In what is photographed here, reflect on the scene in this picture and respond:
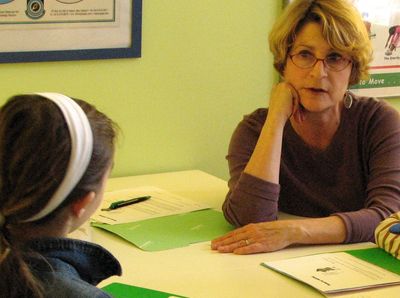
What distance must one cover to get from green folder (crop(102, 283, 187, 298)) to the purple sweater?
0.52 meters

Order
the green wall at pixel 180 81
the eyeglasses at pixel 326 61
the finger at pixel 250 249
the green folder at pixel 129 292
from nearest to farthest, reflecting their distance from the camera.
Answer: the green folder at pixel 129 292, the finger at pixel 250 249, the eyeglasses at pixel 326 61, the green wall at pixel 180 81

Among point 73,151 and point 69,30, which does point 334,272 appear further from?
point 69,30

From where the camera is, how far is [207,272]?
65.8 inches

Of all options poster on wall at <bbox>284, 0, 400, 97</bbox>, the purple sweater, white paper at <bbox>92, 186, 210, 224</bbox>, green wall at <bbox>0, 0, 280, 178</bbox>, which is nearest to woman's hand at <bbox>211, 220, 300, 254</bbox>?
the purple sweater

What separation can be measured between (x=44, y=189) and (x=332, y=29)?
1210 millimetres

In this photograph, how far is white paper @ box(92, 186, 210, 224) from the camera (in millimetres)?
2020

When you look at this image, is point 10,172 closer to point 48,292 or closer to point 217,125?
point 48,292

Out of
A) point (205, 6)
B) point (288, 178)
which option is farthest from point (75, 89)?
point (288, 178)

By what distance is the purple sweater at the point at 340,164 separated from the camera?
2066 millimetres

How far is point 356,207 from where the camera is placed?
215cm

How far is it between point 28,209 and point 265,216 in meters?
0.97

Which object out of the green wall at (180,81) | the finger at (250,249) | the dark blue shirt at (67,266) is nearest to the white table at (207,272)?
the finger at (250,249)

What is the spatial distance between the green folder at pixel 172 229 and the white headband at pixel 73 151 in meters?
0.70

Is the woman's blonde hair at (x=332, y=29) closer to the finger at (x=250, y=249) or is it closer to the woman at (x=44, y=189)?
the finger at (x=250, y=249)
